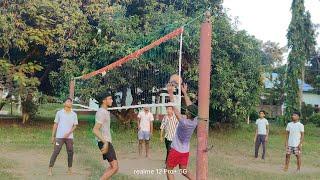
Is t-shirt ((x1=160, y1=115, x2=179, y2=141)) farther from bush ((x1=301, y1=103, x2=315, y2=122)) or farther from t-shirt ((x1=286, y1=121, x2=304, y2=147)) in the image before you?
bush ((x1=301, y1=103, x2=315, y2=122))

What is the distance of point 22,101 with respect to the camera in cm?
1848

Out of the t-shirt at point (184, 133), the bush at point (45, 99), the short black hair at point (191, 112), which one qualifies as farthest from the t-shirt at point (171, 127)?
the bush at point (45, 99)

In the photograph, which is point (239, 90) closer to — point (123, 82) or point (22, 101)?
point (123, 82)

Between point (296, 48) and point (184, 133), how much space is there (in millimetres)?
20476

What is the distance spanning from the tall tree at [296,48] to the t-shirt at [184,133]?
20.3m

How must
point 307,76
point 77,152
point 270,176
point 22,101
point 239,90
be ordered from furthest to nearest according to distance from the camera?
point 307,76, point 22,101, point 239,90, point 77,152, point 270,176

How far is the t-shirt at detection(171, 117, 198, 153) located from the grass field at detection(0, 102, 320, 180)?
2.03m

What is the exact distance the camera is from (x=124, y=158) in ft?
36.4

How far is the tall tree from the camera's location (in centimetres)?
2522

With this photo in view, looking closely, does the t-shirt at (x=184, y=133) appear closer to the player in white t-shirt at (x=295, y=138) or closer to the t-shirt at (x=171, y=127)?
the t-shirt at (x=171, y=127)

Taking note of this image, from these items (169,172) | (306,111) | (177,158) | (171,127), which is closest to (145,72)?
(171,127)

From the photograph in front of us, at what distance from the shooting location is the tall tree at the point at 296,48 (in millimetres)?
25219

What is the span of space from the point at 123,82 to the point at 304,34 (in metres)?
14.0

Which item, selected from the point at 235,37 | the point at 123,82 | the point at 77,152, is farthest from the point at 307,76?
the point at 77,152
